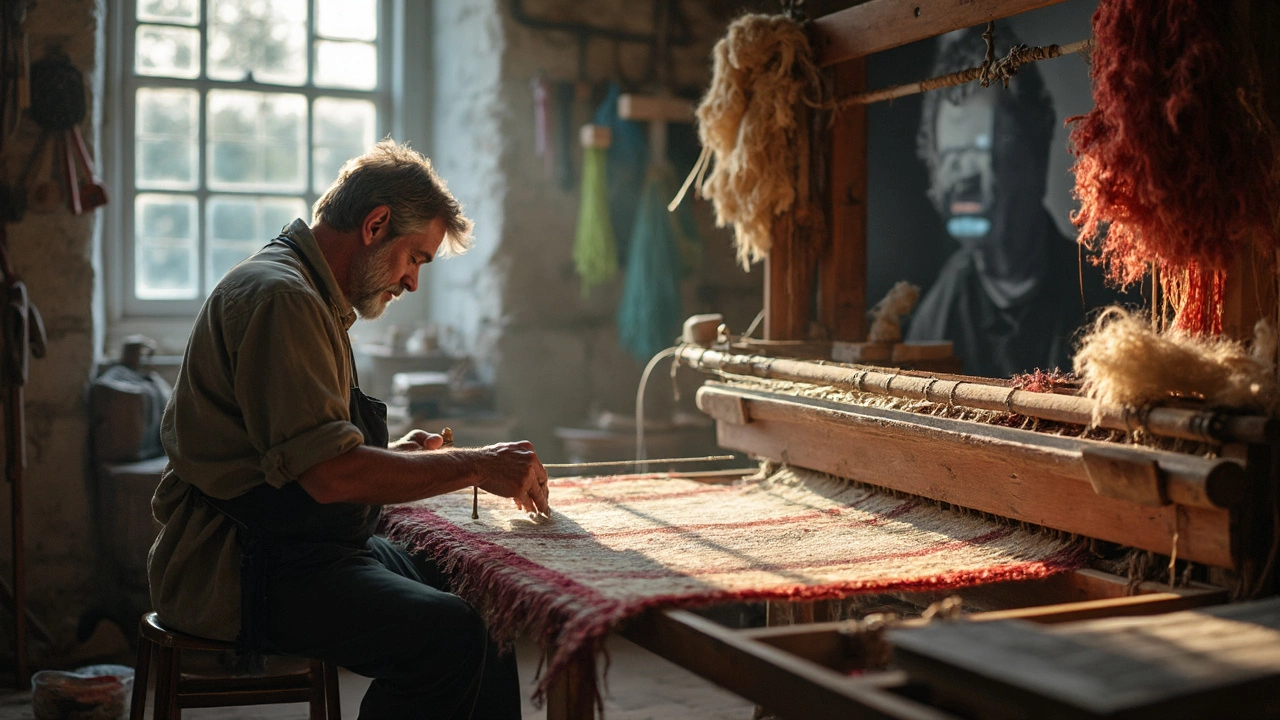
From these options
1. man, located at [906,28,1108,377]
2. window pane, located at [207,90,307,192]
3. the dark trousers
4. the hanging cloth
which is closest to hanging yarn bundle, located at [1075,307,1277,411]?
the dark trousers

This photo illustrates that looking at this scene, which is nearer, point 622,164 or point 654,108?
point 654,108

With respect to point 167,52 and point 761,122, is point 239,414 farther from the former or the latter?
point 167,52

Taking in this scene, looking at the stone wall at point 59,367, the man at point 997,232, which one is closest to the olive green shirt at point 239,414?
the stone wall at point 59,367

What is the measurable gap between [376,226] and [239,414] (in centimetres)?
52

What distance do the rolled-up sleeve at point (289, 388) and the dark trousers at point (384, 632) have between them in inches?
10.3

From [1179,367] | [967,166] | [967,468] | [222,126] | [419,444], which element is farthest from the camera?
[222,126]

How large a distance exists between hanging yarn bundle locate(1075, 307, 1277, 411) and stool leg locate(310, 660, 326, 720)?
1.88m

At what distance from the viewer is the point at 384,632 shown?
2.21 meters

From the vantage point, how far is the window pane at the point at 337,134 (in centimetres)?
546

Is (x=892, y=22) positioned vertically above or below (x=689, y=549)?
above

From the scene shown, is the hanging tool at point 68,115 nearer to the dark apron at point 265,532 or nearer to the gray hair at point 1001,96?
the dark apron at point 265,532

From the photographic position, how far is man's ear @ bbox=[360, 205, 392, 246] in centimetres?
251

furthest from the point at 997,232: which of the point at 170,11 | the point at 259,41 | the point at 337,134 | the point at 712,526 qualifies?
the point at 170,11

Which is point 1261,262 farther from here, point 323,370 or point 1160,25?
point 323,370
